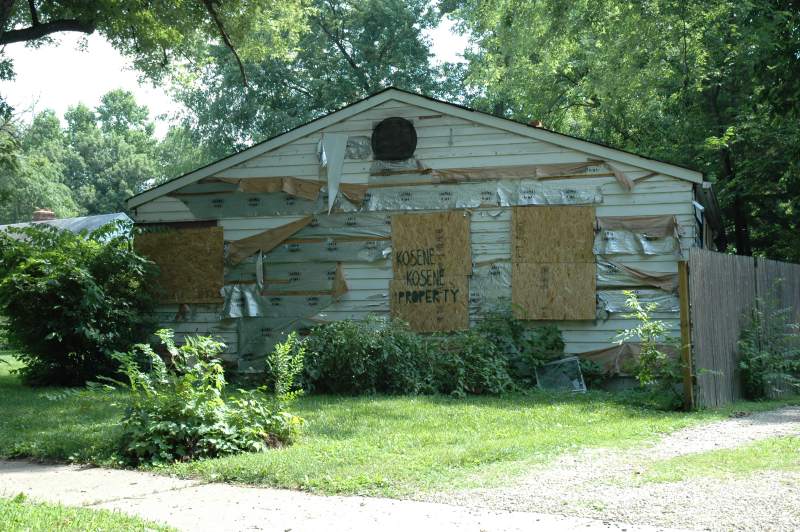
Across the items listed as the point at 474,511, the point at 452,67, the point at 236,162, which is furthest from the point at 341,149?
the point at 452,67

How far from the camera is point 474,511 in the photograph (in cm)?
523

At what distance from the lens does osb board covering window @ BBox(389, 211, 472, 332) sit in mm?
13234

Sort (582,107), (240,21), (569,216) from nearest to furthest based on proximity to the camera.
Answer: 1. (569,216)
2. (240,21)
3. (582,107)

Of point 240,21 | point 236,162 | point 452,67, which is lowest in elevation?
point 236,162

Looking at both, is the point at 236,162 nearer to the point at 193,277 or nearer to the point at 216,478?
the point at 193,277

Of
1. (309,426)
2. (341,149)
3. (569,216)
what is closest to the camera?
(309,426)

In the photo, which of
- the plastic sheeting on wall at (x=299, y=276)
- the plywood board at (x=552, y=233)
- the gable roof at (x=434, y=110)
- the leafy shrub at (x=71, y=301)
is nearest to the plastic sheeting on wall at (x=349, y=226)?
the plastic sheeting on wall at (x=299, y=276)

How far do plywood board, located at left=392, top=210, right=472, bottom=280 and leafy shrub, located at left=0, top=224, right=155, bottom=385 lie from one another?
4.35m

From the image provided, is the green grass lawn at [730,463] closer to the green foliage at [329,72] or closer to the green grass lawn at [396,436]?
the green grass lawn at [396,436]

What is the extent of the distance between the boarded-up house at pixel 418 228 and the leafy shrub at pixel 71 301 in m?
0.84

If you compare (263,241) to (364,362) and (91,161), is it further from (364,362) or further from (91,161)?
(91,161)

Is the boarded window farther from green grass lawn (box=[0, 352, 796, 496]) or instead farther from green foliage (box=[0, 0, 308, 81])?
green foliage (box=[0, 0, 308, 81])

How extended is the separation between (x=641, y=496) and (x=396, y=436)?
3.09m

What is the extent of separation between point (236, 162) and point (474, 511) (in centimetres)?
1015
